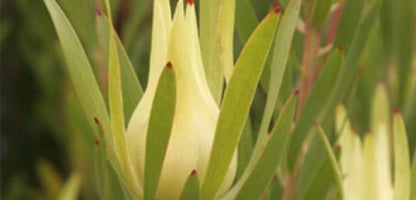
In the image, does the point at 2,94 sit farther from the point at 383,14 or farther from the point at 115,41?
the point at 115,41

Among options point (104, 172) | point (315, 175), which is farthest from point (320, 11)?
point (104, 172)

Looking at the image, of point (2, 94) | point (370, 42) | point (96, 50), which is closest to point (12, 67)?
point (2, 94)

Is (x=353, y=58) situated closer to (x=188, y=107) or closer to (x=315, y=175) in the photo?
(x=315, y=175)

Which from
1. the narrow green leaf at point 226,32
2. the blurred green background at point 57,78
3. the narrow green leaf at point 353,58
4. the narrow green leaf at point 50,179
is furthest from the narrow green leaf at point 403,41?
the narrow green leaf at point 50,179

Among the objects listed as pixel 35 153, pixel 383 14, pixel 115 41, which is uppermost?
pixel 115 41

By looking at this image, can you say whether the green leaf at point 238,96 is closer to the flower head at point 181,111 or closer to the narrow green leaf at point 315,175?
the flower head at point 181,111
